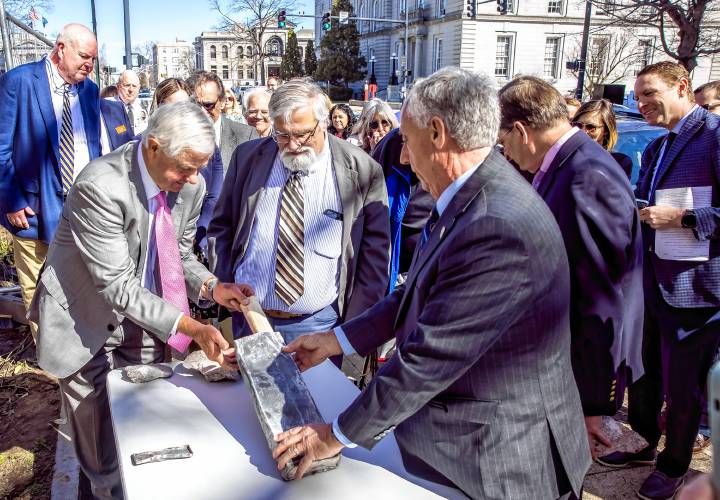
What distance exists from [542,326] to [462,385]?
257mm

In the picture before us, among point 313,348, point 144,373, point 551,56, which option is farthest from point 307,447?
point 551,56

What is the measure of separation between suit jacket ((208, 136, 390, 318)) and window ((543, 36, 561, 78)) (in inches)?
1780

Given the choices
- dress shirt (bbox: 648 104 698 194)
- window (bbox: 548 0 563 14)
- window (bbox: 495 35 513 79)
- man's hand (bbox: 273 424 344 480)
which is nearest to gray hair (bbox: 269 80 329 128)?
man's hand (bbox: 273 424 344 480)

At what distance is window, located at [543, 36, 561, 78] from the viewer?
44.4 m

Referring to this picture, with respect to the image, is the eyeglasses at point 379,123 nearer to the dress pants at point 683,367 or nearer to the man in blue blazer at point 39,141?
the man in blue blazer at point 39,141

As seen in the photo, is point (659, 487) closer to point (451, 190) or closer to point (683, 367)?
point (683, 367)

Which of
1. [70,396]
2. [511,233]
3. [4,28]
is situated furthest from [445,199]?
[4,28]

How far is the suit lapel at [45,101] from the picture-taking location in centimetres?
385

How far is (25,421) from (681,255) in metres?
3.87

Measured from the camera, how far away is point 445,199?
1635 mm

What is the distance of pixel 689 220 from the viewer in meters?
2.88

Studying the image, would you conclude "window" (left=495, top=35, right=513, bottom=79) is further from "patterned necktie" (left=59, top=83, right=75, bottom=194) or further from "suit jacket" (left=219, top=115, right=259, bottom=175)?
"patterned necktie" (left=59, top=83, right=75, bottom=194)

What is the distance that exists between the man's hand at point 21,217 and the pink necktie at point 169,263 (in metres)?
1.79

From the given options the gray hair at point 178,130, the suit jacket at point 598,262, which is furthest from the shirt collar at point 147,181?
the suit jacket at point 598,262
